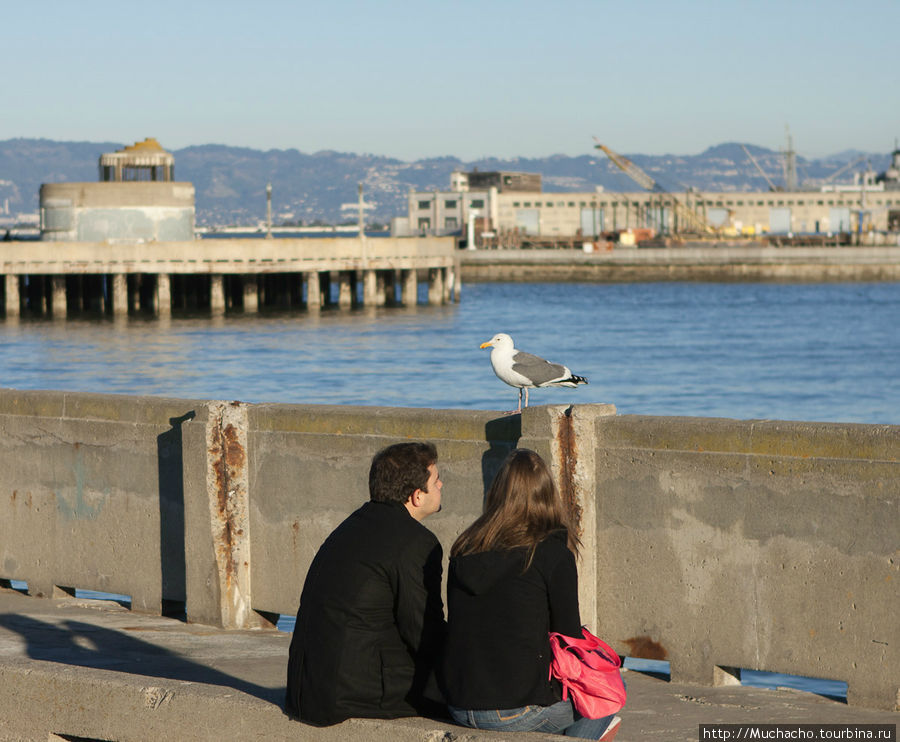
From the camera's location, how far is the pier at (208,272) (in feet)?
225

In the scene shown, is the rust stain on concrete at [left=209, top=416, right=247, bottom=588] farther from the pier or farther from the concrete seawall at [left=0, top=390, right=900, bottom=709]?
the pier

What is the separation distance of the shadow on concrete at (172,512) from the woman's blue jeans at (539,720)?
482cm

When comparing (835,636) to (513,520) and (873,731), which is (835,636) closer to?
(873,731)

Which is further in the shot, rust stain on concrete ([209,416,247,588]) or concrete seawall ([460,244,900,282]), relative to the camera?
concrete seawall ([460,244,900,282])

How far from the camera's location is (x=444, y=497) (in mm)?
9453

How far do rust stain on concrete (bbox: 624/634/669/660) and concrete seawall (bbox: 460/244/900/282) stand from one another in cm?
11868

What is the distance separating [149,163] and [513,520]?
247ft

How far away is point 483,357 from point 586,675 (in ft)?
163

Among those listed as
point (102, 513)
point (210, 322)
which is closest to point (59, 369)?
point (210, 322)

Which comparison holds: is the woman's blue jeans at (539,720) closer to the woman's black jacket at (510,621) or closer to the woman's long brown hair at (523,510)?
the woman's black jacket at (510,621)

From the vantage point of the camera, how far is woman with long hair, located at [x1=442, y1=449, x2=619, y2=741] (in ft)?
19.2

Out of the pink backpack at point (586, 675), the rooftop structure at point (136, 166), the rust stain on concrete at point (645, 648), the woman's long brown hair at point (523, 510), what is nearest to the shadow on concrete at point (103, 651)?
the rust stain on concrete at point (645, 648)

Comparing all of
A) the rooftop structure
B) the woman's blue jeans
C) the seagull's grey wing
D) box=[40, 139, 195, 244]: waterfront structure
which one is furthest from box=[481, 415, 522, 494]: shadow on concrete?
the rooftop structure

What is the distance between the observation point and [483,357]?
55.5 metres
